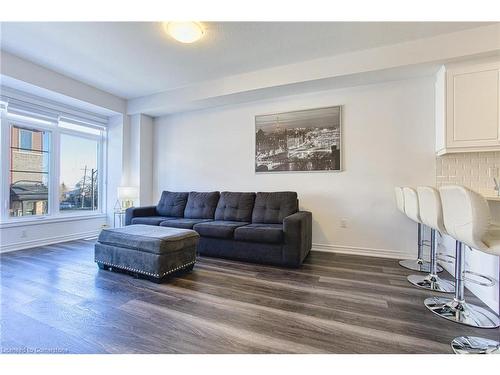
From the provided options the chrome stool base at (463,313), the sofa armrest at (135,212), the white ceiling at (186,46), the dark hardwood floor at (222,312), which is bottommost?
the dark hardwood floor at (222,312)

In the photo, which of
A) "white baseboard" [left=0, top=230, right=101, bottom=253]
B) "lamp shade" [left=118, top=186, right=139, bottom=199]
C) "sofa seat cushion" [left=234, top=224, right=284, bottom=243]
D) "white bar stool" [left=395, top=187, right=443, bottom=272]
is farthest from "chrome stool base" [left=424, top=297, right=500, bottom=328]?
"white baseboard" [left=0, top=230, right=101, bottom=253]

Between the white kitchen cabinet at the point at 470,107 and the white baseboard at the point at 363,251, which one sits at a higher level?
the white kitchen cabinet at the point at 470,107

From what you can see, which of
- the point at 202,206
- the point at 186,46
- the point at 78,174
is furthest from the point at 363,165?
the point at 78,174

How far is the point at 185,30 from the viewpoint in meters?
2.50

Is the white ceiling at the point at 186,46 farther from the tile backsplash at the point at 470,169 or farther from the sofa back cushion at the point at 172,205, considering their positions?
the sofa back cushion at the point at 172,205

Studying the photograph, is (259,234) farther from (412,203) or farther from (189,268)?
(412,203)

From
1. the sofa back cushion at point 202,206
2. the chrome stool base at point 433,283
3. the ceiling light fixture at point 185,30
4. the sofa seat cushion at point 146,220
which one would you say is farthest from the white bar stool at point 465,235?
the sofa seat cushion at point 146,220

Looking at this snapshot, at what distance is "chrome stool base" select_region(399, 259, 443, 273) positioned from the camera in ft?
9.20

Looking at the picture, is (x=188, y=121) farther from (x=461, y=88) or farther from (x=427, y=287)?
(x=427, y=287)

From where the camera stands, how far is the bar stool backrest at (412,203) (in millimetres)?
2336

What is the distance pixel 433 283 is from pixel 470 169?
1580mm

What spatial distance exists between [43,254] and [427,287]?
475cm

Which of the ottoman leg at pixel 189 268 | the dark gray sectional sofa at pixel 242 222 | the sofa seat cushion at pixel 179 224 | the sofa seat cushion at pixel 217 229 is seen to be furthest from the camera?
the sofa seat cushion at pixel 179 224
